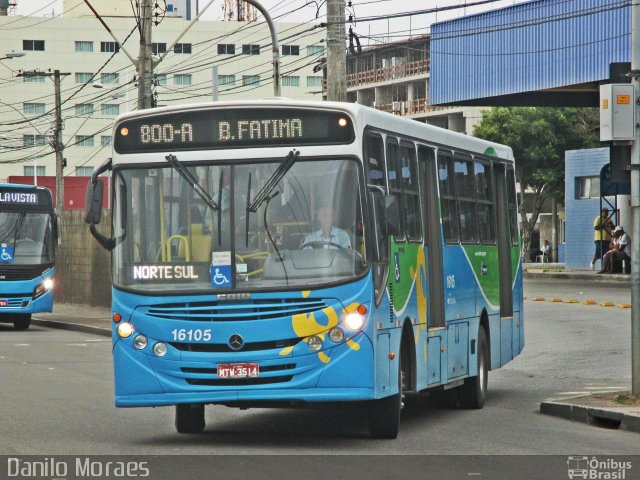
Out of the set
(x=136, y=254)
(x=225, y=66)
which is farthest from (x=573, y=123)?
(x=136, y=254)

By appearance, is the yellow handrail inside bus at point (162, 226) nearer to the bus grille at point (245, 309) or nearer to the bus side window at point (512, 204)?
the bus grille at point (245, 309)

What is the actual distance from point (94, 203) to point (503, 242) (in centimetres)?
686

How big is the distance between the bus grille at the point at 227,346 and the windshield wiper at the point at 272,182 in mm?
1107

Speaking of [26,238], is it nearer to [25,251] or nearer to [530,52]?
[25,251]

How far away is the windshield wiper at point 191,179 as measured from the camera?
1213cm

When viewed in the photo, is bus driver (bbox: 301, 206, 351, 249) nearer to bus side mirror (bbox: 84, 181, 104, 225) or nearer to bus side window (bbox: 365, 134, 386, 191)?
bus side window (bbox: 365, 134, 386, 191)

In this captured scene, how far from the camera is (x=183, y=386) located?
Result: 472 inches

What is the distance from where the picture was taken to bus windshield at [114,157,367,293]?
39.0 feet

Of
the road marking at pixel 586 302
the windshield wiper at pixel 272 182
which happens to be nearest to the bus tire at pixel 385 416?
the windshield wiper at pixel 272 182

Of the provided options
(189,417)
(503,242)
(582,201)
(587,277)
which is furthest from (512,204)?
(582,201)

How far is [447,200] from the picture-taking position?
15055 millimetres
